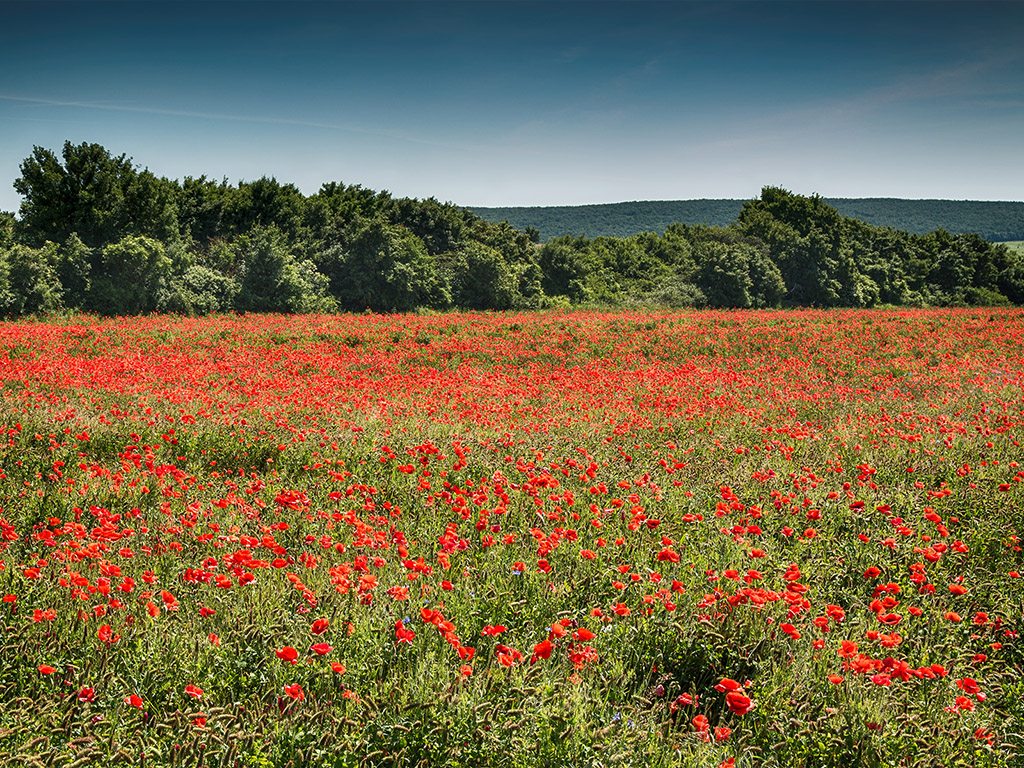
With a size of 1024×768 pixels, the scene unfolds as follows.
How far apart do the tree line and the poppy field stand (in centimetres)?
2098

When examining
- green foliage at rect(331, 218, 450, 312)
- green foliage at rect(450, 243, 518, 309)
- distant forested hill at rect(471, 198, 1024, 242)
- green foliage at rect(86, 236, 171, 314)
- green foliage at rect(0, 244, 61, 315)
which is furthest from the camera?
distant forested hill at rect(471, 198, 1024, 242)

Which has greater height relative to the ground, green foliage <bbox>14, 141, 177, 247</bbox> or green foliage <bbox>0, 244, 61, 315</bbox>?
green foliage <bbox>14, 141, 177, 247</bbox>

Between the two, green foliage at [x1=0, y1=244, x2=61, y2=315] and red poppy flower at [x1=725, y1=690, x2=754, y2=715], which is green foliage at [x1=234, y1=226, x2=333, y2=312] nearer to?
green foliage at [x1=0, y1=244, x2=61, y2=315]

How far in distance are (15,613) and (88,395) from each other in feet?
24.8

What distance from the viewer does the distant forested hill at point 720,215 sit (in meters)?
150

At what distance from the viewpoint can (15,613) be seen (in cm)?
389

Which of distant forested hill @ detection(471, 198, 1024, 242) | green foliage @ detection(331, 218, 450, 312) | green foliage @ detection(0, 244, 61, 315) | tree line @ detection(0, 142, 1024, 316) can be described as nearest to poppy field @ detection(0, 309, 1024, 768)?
green foliage @ detection(0, 244, 61, 315)

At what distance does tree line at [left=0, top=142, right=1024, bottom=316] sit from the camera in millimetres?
29016

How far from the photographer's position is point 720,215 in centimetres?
15762

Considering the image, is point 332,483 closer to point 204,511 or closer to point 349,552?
point 204,511

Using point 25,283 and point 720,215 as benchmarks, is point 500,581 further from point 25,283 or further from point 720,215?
point 720,215

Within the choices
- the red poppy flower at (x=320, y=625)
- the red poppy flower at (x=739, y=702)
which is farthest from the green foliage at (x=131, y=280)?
the red poppy flower at (x=739, y=702)

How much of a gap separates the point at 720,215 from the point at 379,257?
139 m

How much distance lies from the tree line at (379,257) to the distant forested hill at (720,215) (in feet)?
291
